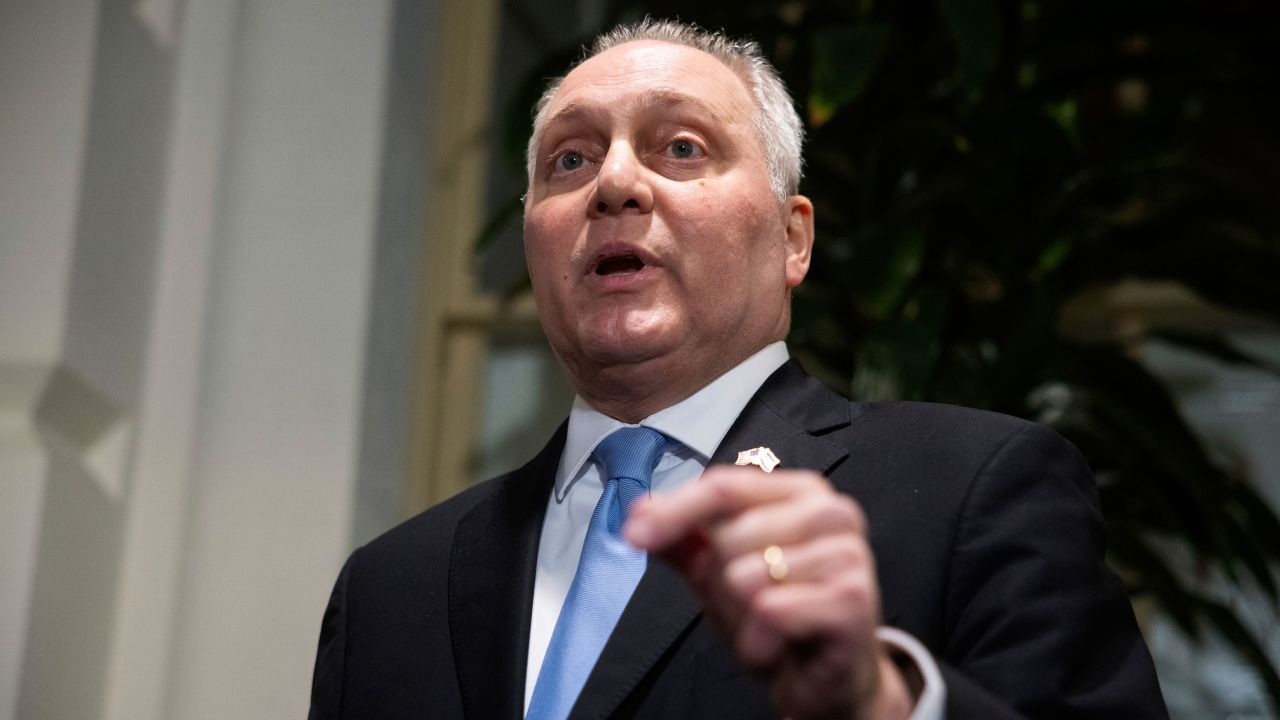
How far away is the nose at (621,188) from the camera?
113cm

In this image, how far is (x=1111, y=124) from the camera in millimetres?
1884

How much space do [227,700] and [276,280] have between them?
2.29ft

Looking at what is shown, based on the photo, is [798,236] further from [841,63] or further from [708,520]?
[708,520]

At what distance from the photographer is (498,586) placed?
106 cm

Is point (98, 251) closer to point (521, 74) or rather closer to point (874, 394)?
point (874, 394)

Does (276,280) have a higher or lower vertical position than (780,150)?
lower

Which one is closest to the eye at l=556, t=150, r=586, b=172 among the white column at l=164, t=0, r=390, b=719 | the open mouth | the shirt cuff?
the open mouth

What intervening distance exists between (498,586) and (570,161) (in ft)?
1.43

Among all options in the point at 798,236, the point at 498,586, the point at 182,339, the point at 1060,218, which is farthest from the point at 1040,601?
the point at 182,339

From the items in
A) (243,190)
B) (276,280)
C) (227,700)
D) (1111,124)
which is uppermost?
(1111,124)

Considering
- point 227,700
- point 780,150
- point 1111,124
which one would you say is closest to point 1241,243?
point 1111,124

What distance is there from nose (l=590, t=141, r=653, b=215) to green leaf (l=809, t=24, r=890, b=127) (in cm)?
49

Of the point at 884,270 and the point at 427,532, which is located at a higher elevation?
the point at 884,270

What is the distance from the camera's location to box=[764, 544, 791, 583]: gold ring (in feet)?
1.99
